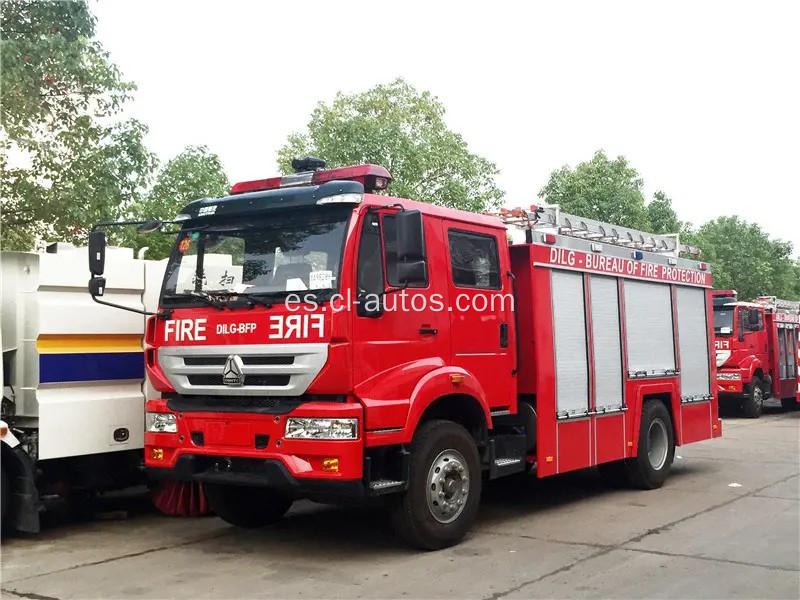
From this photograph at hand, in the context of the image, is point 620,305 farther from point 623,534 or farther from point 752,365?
point 752,365

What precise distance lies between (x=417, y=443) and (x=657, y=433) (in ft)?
14.8

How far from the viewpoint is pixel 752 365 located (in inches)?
770

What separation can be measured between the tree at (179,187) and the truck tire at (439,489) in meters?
9.79

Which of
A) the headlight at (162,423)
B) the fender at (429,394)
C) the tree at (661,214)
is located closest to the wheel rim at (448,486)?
Answer: the fender at (429,394)

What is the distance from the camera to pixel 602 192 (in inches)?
1316

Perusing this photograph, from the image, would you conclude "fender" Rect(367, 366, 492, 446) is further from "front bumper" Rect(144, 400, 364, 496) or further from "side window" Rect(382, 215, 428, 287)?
"side window" Rect(382, 215, 428, 287)

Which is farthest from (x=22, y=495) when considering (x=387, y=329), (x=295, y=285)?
(x=387, y=329)

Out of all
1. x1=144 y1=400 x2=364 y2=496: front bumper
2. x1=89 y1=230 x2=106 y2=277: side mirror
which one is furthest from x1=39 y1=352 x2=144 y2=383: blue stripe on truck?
x1=89 y1=230 x2=106 y2=277: side mirror

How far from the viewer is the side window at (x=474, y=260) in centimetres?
732

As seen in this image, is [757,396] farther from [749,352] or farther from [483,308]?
[483,308]

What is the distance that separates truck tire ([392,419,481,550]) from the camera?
661 centimetres

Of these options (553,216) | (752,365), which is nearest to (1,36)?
(553,216)

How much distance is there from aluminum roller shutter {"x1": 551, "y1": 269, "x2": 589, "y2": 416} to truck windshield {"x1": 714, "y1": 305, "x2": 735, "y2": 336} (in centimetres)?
1200

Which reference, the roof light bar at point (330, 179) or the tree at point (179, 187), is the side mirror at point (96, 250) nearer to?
the roof light bar at point (330, 179)
